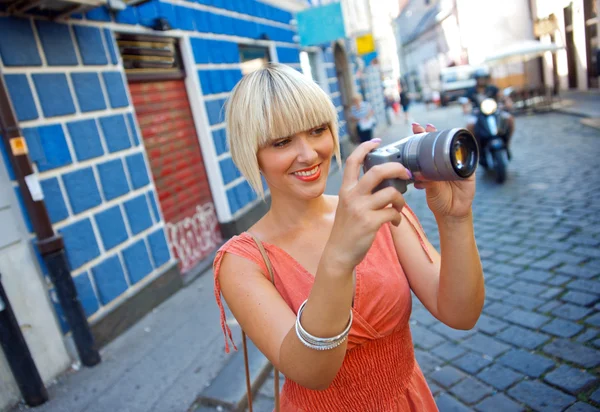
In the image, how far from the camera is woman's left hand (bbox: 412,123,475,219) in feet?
4.02

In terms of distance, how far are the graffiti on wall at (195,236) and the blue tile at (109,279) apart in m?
1.12

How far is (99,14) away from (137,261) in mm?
2515

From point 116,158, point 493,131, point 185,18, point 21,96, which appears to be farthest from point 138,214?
point 493,131

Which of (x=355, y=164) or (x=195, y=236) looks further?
(x=195, y=236)

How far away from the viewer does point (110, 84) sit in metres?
4.46

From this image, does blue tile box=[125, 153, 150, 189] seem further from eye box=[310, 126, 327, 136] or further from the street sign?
the street sign

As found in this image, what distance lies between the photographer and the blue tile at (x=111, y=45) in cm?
450

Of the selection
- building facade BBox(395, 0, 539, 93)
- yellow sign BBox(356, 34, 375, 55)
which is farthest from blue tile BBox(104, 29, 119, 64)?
building facade BBox(395, 0, 539, 93)

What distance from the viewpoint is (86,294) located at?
12.6 ft

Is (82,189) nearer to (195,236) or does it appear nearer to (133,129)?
(133,129)

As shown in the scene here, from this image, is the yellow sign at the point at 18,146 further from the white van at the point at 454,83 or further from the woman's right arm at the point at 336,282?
the white van at the point at 454,83

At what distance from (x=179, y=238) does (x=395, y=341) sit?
4.44 meters

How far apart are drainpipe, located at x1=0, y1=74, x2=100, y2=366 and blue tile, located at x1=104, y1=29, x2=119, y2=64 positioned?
1.35 meters

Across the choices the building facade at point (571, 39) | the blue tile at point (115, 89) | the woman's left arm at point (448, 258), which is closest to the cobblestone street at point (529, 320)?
the woman's left arm at point (448, 258)
